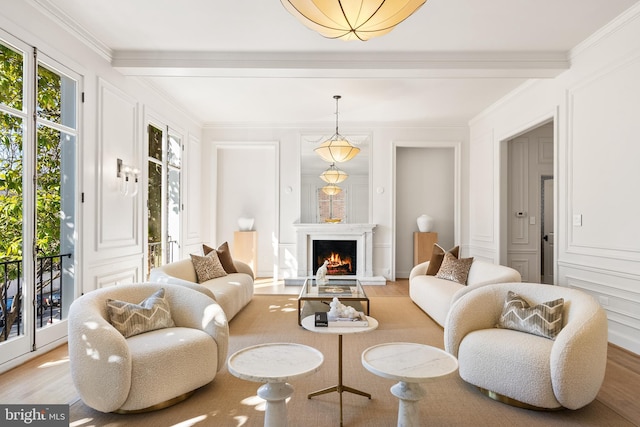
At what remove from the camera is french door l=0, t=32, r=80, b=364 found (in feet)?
10.2

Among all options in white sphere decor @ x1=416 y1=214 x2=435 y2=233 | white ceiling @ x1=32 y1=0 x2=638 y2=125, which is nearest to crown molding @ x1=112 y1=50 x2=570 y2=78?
white ceiling @ x1=32 y1=0 x2=638 y2=125

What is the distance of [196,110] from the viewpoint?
6.61 meters

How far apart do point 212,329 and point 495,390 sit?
194 centimetres

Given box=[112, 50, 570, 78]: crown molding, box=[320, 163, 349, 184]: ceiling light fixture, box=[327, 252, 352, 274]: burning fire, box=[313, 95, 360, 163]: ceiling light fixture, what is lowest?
box=[327, 252, 352, 274]: burning fire

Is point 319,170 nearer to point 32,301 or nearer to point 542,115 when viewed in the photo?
point 542,115

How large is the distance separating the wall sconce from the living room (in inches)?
3.9

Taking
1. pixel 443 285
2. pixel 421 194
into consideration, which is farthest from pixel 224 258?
pixel 421 194

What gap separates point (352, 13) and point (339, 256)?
18.4ft

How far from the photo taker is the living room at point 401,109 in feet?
11.6

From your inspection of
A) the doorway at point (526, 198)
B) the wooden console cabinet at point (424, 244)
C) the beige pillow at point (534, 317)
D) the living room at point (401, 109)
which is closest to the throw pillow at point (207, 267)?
the living room at point (401, 109)

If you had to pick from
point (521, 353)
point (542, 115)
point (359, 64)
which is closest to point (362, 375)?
point (521, 353)

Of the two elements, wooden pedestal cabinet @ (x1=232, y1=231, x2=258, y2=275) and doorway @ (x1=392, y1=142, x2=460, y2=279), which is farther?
doorway @ (x1=392, y1=142, x2=460, y2=279)

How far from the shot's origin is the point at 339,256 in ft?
24.4

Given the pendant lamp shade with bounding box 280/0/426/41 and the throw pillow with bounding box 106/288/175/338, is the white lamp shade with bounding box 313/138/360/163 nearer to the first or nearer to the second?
the pendant lamp shade with bounding box 280/0/426/41
